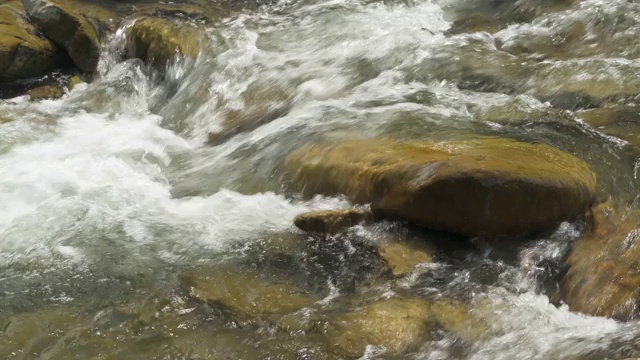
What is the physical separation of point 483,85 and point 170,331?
14.2 feet

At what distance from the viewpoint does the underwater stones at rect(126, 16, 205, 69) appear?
29.2ft

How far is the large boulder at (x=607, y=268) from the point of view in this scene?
3955mm

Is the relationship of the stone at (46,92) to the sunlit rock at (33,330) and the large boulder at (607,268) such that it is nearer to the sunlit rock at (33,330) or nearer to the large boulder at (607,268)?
the sunlit rock at (33,330)

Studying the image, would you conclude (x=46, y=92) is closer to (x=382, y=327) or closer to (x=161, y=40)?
(x=161, y=40)

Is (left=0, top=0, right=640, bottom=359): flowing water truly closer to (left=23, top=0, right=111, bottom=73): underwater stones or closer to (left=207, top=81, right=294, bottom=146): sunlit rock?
(left=207, top=81, right=294, bottom=146): sunlit rock

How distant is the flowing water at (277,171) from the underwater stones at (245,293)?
102 mm

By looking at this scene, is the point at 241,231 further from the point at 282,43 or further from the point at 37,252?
the point at 282,43

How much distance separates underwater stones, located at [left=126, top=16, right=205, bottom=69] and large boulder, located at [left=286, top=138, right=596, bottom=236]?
454cm

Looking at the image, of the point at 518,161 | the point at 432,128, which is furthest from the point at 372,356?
the point at 432,128

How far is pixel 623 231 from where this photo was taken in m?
4.50

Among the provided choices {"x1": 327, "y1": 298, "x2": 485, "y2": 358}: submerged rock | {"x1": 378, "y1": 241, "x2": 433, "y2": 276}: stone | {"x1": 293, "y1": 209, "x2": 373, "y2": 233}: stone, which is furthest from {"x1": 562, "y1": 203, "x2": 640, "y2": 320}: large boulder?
{"x1": 293, "y1": 209, "x2": 373, "y2": 233}: stone

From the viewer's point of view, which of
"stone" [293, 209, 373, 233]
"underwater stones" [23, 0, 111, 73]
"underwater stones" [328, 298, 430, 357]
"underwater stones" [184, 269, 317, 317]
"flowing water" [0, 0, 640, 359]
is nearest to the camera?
"underwater stones" [328, 298, 430, 357]

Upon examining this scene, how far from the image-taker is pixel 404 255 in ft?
15.3

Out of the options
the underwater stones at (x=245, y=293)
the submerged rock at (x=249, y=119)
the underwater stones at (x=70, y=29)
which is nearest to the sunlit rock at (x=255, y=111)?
the submerged rock at (x=249, y=119)
